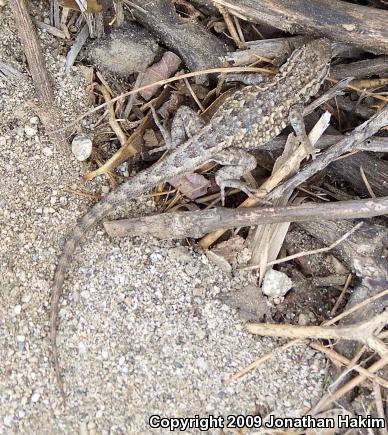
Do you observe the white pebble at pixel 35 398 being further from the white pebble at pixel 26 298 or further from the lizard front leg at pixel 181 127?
the lizard front leg at pixel 181 127

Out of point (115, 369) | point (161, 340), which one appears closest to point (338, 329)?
point (161, 340)

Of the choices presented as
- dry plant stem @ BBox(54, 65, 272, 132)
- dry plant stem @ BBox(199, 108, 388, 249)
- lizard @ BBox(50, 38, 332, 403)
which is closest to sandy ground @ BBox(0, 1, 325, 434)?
dry plant stem @ BBox(54, 65, 272, 132)

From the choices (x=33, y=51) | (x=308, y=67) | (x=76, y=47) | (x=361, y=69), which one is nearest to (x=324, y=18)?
(x=308, y=67)

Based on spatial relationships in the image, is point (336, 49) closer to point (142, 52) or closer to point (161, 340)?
point (142, 52)

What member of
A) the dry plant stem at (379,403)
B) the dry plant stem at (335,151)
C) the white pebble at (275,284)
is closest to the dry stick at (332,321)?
the white pebble at (275,284)

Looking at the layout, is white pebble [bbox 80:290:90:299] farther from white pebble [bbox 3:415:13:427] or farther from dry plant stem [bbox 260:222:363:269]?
dry plant stem [bbox 260:222:363:269]

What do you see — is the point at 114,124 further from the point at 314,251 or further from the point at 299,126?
the point at 314,251
